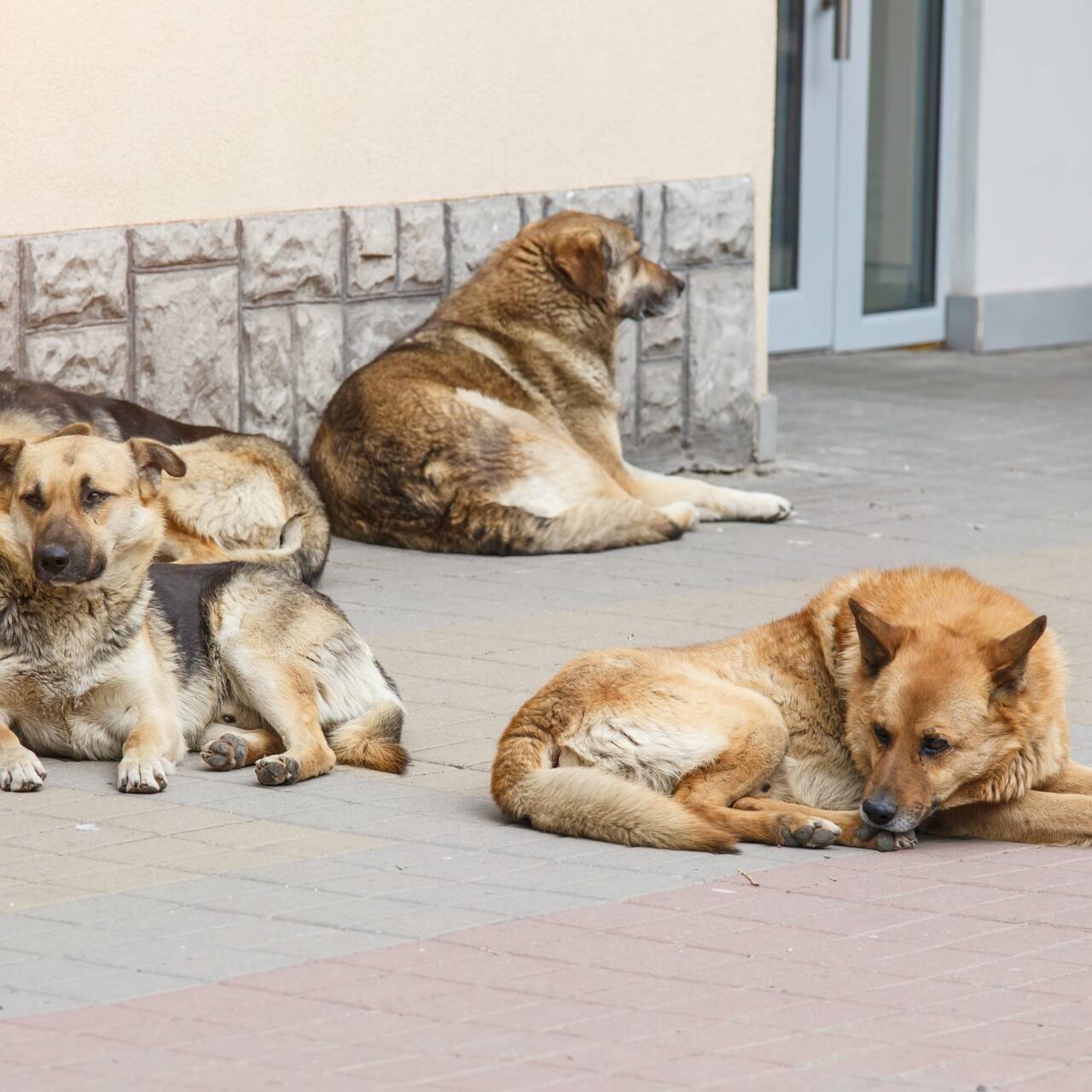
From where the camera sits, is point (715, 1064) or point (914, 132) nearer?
point (715, 1064)

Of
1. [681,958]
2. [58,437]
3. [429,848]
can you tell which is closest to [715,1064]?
[681,958]

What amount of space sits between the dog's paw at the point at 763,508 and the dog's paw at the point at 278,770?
4.76 meters

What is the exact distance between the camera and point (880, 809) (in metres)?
5.31

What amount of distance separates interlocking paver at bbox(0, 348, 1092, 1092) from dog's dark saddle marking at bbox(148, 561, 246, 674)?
399 mm

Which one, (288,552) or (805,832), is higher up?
(288,552)

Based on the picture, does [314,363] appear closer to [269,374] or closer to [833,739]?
[269,374]

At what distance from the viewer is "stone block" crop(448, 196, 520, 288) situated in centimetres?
1078

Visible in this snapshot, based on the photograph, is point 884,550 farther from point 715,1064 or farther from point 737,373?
point 715,1064

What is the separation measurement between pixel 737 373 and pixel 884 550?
8.55ft

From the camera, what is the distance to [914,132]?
1591 cm

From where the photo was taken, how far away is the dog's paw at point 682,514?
10.1 meters

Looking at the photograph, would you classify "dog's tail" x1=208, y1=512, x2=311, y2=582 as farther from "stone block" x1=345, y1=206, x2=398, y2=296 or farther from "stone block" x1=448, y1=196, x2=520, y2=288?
"stone block" x1=448, y1=196, x2=520, y2=288

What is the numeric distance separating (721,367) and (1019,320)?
5493 mm

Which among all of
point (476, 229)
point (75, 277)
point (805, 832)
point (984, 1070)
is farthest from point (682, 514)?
point (984, 1070)
